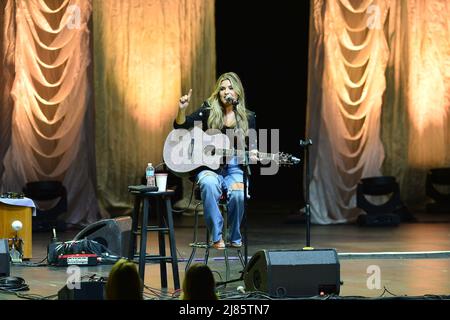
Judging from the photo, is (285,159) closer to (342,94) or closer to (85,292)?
(85,292)

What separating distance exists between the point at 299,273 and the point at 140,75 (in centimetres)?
650

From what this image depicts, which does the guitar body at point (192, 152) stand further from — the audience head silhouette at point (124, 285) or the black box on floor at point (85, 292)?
the audience head silhouette at point (124, 285)

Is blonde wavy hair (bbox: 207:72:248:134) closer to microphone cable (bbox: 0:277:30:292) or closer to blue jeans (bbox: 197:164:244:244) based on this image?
blue jeans (bbox: 197:164:244:244)

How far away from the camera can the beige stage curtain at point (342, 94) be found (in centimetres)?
1142

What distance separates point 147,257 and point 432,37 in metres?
7.15

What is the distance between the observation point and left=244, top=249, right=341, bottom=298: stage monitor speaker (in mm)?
5625

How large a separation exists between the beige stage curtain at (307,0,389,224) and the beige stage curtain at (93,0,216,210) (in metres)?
1.45

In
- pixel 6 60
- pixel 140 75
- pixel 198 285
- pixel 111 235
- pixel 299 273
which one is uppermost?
pixel 6 60

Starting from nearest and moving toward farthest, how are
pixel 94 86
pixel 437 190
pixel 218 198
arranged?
Result: pixel 218 198 → pixel 94 86 → pixel 437 190

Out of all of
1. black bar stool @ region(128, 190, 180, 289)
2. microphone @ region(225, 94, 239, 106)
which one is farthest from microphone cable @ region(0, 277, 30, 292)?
microphone @ region(225, 94, 239, 106)

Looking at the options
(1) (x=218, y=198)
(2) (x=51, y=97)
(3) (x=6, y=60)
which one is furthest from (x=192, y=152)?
(3) (x=6, y=60)

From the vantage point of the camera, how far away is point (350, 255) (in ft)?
26.5
